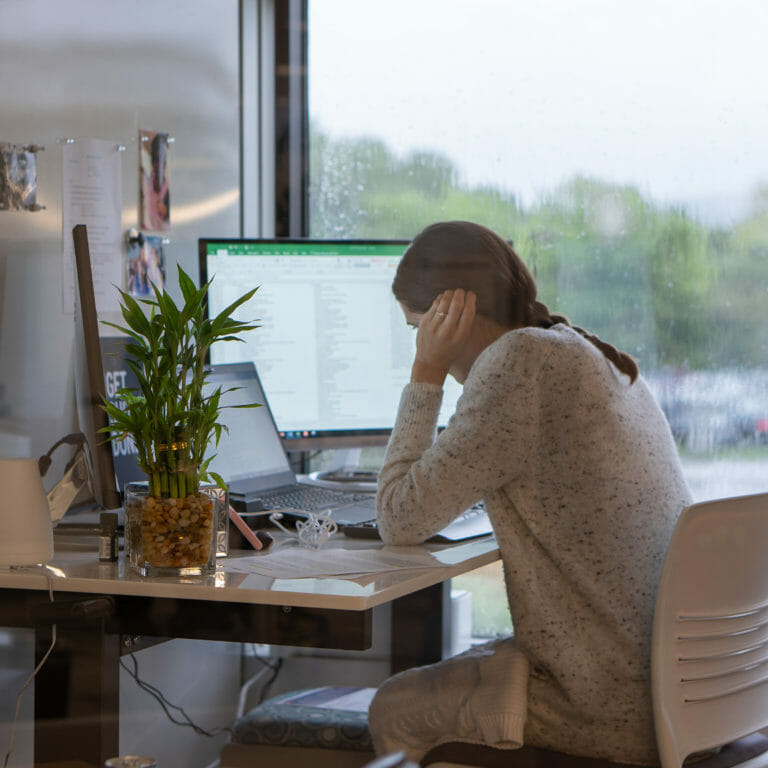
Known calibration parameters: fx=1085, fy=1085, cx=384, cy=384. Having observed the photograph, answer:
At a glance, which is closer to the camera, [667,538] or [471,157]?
[667,538]

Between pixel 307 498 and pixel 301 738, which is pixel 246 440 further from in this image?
pixel 301 738

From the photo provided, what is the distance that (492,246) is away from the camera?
1.58m

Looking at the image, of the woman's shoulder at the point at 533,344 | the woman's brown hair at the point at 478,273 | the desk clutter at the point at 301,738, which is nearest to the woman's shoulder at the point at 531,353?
the woman's shoulder at the point at 533,344

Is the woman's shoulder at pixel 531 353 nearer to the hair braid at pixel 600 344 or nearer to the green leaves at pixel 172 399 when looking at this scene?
the hair braid at pixel 600 344

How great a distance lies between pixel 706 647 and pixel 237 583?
0.57 meters

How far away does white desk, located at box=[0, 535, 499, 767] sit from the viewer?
121 centimetres

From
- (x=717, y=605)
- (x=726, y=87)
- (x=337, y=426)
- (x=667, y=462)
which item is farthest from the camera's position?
(x=726, y=87)

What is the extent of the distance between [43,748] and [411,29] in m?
1.76

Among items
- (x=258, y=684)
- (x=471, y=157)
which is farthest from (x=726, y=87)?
(x=258, y=684)

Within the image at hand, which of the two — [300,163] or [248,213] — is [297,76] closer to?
[300,163]

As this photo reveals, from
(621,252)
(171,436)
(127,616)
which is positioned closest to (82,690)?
(127,616)

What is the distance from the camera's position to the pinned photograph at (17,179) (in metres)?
1.60

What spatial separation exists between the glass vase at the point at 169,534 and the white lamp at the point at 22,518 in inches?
4.2

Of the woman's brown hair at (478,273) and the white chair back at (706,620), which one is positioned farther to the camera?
the woman's brown hair at (478,273)
